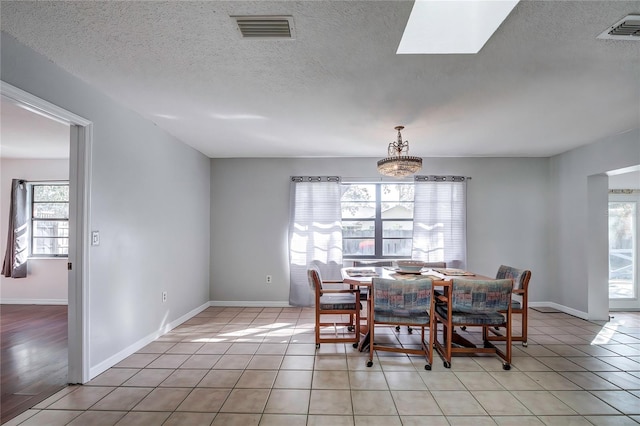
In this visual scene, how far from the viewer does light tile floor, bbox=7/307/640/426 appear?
6.93ft

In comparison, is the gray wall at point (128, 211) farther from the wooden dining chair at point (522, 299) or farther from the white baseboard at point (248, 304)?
the wooden dining chair at point (522, 299)

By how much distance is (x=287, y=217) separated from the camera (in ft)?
16.8

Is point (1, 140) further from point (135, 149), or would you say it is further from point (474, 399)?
point (474, 399)

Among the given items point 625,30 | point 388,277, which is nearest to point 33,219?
point 388,277

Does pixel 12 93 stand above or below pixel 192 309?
above

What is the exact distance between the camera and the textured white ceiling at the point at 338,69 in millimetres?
1703

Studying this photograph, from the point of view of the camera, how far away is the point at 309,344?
3.41 metres

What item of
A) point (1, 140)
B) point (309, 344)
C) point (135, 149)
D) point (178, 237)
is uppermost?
point (1, 140)

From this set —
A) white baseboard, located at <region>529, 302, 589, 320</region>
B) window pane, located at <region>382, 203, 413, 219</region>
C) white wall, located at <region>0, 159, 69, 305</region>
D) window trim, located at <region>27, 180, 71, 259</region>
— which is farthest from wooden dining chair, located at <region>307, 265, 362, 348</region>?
window trim, located at <region>27, 180, 71, 259</region>

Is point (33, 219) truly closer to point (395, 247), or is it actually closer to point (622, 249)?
point (395, 247)

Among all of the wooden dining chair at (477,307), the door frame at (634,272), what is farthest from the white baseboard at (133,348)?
the door frame at (634,272)

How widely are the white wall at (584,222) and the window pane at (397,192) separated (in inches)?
88.4

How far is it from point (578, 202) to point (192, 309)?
5.75 m

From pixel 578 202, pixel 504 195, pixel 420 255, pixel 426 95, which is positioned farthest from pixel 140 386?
pixel 578 202
